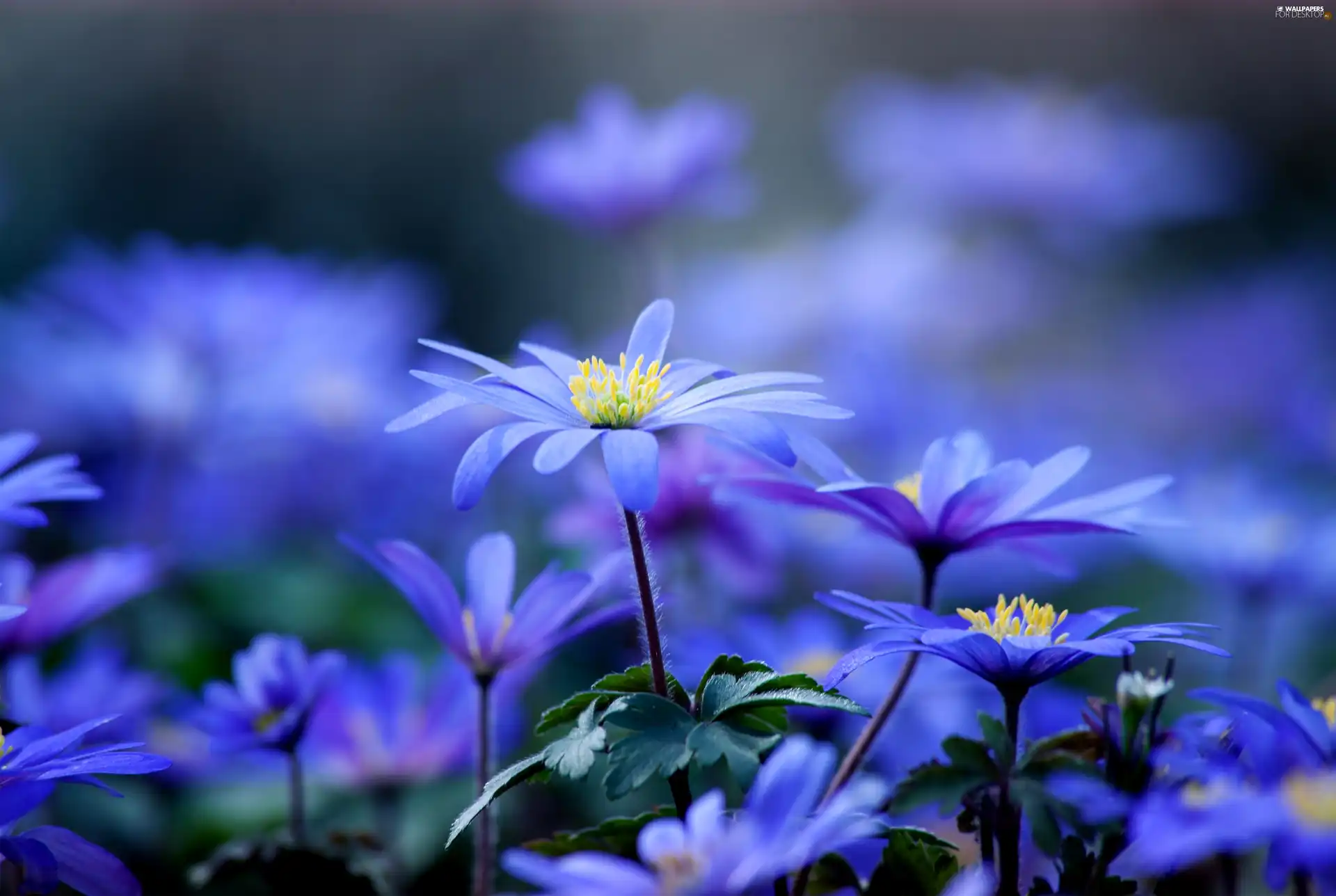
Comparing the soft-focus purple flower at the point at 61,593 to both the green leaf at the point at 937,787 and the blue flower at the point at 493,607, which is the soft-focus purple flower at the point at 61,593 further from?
the green leaf at the point at 937,787

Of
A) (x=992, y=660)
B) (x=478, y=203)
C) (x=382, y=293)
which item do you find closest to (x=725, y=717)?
(x=992, y=660)

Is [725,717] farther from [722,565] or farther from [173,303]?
[173,303]

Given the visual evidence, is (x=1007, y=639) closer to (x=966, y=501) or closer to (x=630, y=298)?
(x=966, y=501)

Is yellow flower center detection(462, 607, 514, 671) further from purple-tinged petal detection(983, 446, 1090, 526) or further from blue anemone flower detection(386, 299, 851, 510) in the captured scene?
purple-tinged petal detection(983, 446, 1090, 526)

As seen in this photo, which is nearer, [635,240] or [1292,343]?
[635,240]

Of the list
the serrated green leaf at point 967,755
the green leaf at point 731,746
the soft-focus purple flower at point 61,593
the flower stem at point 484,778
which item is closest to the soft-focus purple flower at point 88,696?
the soft-focus purple flower at point 61,593

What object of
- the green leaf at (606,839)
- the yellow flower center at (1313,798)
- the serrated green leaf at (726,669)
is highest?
the serrated green leaf at (726,669)
